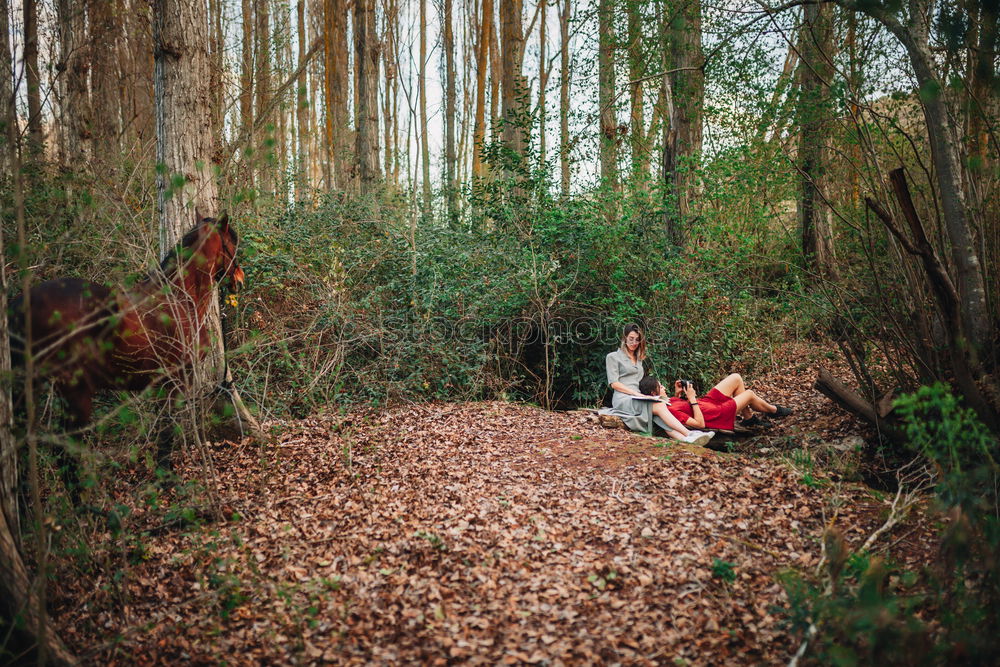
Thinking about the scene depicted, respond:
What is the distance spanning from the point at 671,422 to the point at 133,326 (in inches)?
196

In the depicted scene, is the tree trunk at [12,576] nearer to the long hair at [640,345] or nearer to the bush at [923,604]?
the bush at [923,604]

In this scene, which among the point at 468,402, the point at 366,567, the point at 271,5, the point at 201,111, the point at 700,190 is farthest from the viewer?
the point at 271,5

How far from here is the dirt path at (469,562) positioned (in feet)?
10.3

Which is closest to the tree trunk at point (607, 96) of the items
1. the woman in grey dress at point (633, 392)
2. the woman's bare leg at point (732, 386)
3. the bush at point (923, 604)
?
the woman in grey dress at point (633, 392)

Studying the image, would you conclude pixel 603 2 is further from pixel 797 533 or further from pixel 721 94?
pixel 797 533

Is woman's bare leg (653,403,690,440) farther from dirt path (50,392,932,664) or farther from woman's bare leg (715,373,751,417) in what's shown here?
dirt path (50,392,932,664)

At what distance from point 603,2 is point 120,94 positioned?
8.68 m

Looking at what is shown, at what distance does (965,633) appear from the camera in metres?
2.45

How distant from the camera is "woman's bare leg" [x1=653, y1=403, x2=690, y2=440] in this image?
6.49 meters

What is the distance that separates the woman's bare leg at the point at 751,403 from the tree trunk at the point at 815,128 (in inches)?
57.3

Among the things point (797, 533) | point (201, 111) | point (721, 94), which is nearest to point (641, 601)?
point (797, 533)

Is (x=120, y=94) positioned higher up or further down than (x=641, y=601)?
higher up

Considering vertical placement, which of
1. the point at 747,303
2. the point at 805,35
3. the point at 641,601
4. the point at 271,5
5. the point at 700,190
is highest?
the point at 271,5

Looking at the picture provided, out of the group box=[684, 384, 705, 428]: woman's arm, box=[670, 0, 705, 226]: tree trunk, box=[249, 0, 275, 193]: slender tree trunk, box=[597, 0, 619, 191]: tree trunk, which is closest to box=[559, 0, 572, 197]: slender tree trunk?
box=[597, 0, 619, 191]: tree trunk
